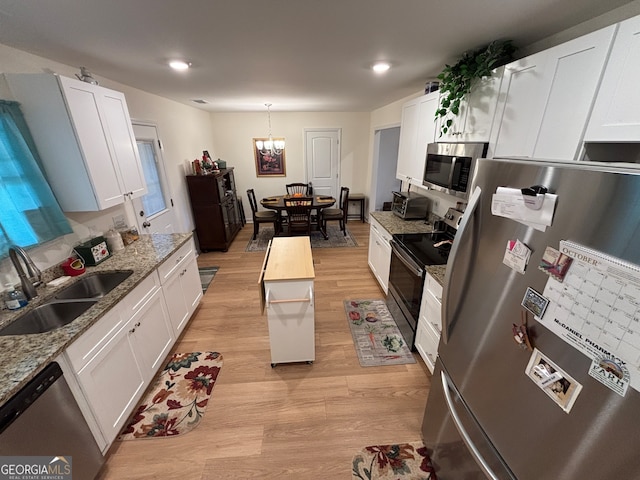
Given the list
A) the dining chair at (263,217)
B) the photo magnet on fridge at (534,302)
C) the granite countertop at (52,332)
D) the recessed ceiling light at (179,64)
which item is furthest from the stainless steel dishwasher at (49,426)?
the dining chair at (263,217)

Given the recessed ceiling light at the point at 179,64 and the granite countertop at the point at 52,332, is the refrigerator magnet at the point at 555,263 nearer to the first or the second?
the granite countertop at the point at 52,332

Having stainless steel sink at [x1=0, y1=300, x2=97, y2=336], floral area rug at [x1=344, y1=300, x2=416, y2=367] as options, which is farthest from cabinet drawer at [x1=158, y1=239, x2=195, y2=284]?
floral area rug at [x1=344, y1=300, x2=416, y2=367]

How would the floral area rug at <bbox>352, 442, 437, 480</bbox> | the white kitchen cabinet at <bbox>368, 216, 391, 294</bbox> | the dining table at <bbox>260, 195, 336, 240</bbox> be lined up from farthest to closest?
the dining table at <bbox>260, 195, 336, 240</bbox>
the white kitchen cabinet at <bbox>368, 216, 391, 294</bbox>
the floral area rug at <bbox>352, 442, 437, 480</bbox>

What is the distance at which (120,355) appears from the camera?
1669mm

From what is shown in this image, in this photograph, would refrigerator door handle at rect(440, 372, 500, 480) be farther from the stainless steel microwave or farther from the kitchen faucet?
the kitchen faucet

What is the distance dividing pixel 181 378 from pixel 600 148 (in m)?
3.21

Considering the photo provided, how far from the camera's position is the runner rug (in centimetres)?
358

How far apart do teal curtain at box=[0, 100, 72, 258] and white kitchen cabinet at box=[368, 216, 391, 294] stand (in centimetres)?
295

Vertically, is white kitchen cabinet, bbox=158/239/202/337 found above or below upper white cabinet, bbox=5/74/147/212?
below

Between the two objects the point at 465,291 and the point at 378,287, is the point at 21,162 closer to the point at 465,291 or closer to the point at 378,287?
the point at 465,291

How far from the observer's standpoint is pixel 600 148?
1.24 m

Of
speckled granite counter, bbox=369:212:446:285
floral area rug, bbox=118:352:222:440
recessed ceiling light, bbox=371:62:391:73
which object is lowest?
floral area rug, bbox=118:352:222:440

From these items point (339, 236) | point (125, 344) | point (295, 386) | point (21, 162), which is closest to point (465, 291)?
point (295, 386)

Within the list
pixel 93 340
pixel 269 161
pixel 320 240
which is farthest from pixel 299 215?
pixel 93 340
